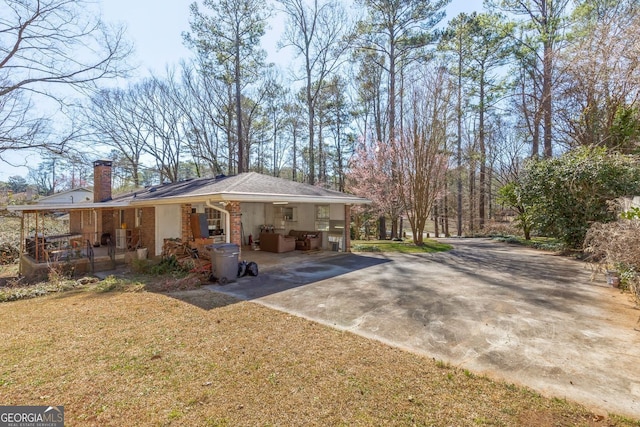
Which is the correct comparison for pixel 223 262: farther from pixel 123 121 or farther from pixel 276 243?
pixel 123 121

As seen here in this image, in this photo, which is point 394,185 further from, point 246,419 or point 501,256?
point 246,419

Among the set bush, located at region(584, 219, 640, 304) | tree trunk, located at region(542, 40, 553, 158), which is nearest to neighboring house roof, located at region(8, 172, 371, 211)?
bush, located at region(584, 219, 640, 304)

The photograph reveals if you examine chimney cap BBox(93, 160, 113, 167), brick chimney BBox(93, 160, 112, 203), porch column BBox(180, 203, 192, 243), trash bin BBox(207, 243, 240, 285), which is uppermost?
chimney cap BBox(93, 160, 113, 167)

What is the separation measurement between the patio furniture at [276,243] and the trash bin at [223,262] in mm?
4591

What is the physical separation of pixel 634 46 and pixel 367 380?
1066 centimetres

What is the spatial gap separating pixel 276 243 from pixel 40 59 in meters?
10.9

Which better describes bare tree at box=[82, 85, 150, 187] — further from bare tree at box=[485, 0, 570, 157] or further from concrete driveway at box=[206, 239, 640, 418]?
bare tree at box=[485, 0, 570, 157]

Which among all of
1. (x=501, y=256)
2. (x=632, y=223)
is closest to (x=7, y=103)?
(x=632, y=223)

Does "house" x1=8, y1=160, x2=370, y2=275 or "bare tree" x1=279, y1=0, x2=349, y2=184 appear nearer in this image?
"house" x1=8, y1=160, x2=370, y2=275

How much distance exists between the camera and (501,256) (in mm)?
11352

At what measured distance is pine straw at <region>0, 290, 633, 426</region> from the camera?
105 inches

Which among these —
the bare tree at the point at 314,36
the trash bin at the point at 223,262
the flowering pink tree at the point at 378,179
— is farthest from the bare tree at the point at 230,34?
the trash bin at the point at 223,262

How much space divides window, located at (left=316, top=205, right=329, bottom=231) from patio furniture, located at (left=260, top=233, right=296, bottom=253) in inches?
52.5

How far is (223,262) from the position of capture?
761 centimetres
